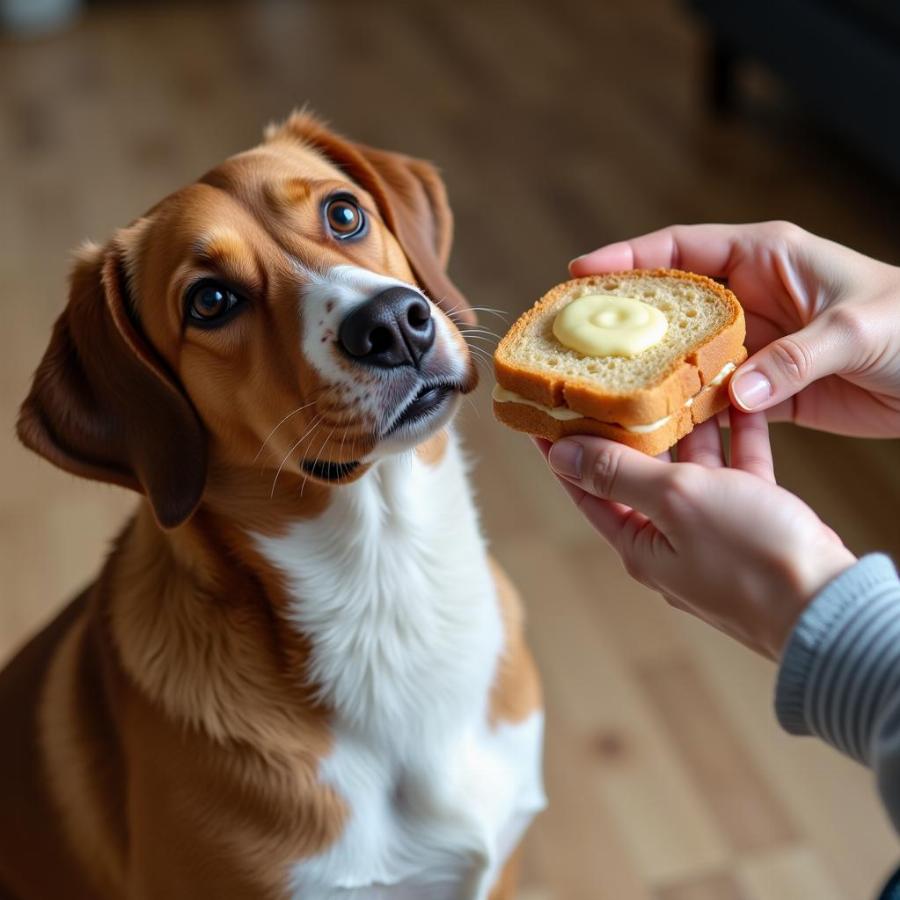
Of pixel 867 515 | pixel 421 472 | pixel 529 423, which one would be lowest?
pixel 867 515

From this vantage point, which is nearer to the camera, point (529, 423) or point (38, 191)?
point (529, 423)

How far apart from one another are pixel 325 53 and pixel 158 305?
14.6ft

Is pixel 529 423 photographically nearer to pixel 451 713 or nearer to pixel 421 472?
pixel 421 472

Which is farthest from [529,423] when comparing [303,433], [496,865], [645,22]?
[645,22]

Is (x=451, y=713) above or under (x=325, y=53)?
above

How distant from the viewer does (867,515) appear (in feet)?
9.03

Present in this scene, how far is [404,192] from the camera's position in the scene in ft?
5.86

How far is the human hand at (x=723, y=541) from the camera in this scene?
1.22 metres

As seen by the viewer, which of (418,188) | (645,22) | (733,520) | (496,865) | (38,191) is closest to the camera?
(733,520)

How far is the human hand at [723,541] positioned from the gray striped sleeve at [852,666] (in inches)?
1.0

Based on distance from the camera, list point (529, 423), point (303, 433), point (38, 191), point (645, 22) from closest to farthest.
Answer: point (303, 433) < point (529, 423) < point (38, 191) < point (645, 22)

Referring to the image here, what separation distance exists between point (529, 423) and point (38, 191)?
3773mm

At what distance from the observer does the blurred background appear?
2.27 m

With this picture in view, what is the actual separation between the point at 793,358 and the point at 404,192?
26.2 inches
